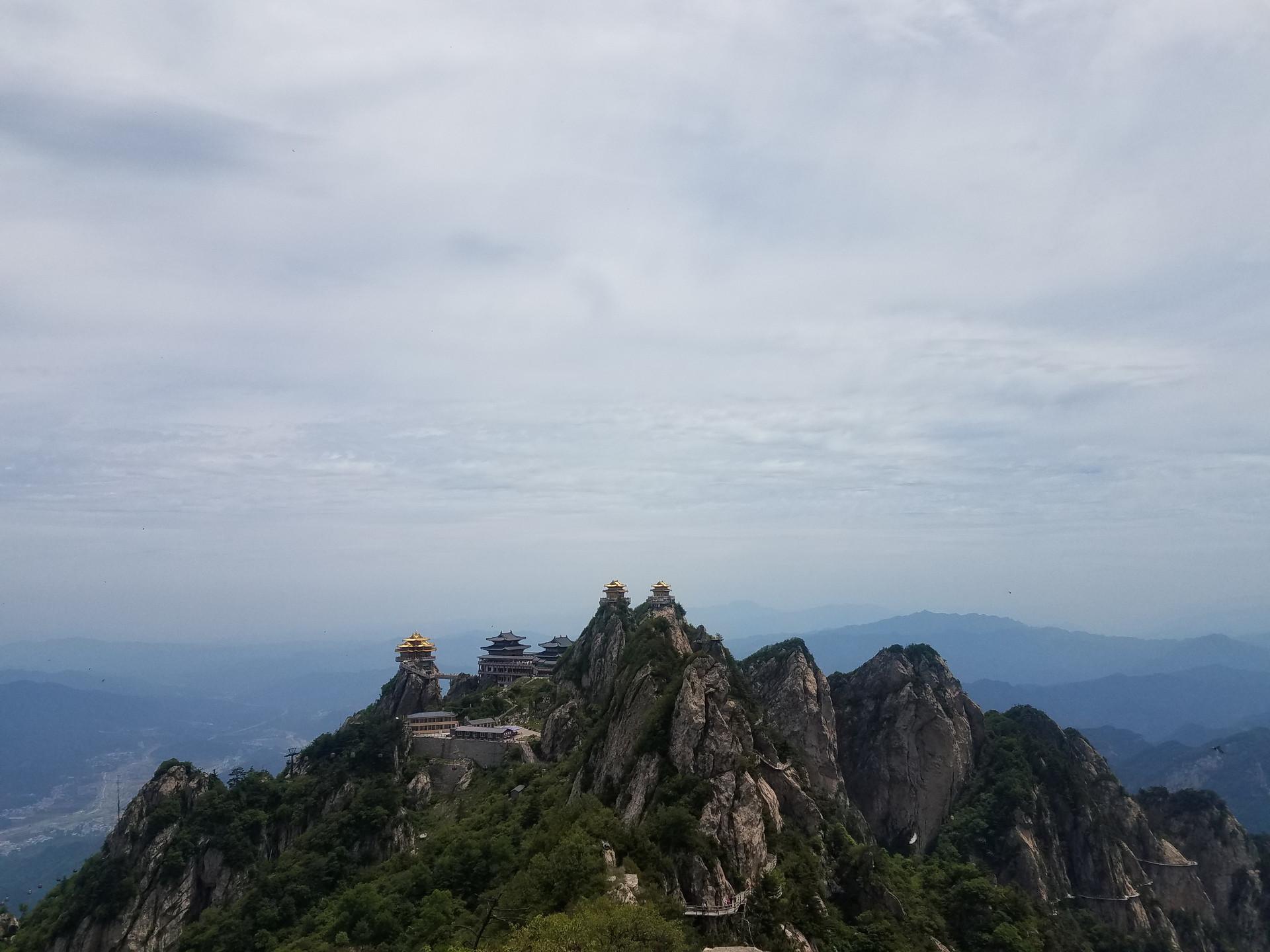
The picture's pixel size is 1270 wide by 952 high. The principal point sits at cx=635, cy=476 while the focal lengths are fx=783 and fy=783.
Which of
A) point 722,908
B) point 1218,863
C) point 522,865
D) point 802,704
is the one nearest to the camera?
point 722,908

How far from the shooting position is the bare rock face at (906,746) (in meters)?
87.3

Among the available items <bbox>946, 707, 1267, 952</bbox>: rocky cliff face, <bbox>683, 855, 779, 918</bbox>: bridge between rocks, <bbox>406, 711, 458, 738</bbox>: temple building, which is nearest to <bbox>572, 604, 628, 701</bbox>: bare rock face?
<bbox>406, 711, 458, 738</bbox>: temple building

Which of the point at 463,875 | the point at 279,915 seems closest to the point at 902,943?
the point at 463,875

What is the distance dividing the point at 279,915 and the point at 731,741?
32.9 metres

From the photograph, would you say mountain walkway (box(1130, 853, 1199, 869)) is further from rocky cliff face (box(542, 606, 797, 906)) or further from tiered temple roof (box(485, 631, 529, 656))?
tiered temple roof (box(485, 631, 529, 656))

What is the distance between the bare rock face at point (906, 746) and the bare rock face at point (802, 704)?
297cm

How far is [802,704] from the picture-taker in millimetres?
90812

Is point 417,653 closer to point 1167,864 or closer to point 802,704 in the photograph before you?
point 802,704

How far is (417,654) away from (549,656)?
16.9 m

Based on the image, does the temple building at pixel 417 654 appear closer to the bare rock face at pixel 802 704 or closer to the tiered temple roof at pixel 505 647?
the tiered temple roof at pixel 505 647

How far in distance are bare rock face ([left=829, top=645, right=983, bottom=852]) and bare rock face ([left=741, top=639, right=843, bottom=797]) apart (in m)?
2.97

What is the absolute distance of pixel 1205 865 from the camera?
8600 cm

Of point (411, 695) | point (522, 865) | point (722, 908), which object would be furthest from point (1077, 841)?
point (411, 695)

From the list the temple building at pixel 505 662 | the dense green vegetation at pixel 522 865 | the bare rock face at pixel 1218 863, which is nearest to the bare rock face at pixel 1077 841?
the dense green vegetation at pixel 522 865
